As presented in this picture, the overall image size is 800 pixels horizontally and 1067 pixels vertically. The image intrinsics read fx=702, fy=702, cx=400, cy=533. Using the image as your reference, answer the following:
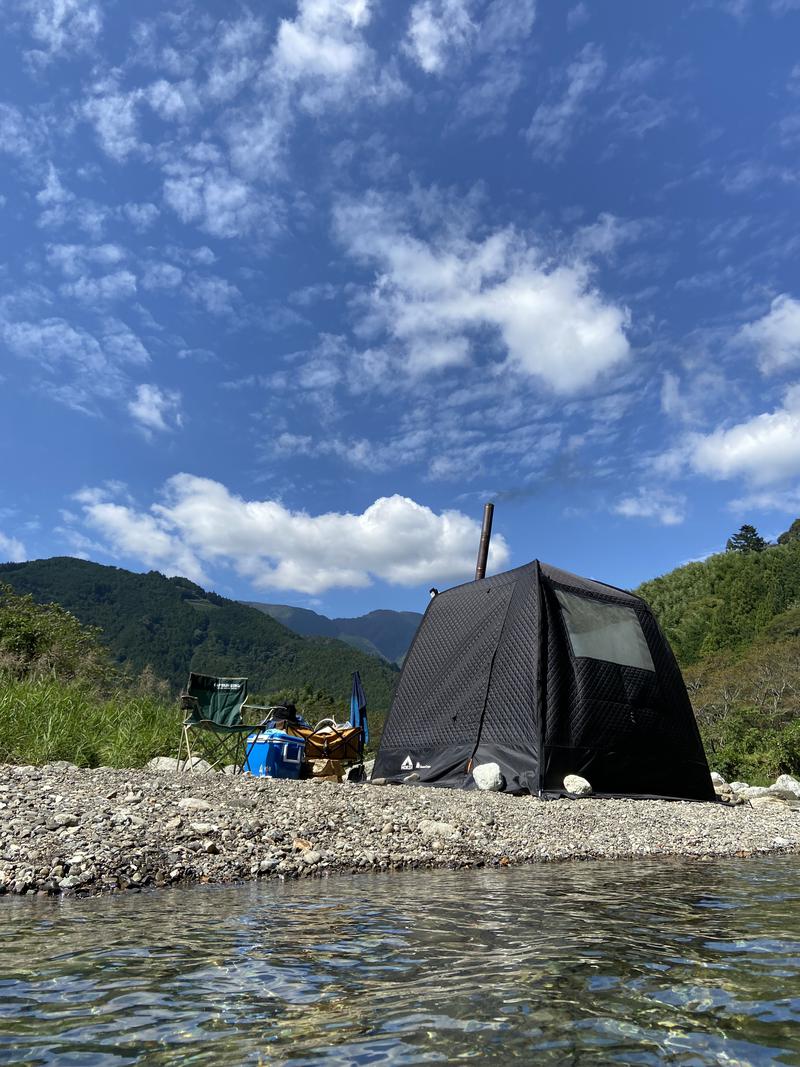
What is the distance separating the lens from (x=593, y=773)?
8094 mm

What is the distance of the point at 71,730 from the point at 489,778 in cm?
445

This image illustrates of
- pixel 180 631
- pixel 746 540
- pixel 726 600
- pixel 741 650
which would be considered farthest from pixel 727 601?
pixel 180 631

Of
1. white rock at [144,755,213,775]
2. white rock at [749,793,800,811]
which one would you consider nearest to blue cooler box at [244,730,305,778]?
white rock at [144,755,213,775]

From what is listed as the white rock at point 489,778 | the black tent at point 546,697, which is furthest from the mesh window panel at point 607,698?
the white rock at point 489,778

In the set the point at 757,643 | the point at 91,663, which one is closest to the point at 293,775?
the point at 91,663

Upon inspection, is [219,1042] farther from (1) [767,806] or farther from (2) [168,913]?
(1) [767,806]

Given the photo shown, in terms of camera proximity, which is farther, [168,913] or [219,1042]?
[168,913]

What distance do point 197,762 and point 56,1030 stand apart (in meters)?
6.68

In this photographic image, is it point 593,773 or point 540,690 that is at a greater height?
point 540,690

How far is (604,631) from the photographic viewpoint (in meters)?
9.27

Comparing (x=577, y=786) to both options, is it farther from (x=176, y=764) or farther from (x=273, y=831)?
(x=176, y=764)

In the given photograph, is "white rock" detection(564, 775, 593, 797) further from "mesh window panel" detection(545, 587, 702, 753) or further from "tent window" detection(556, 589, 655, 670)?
"tent window" detection(556, 589, 655, 670)

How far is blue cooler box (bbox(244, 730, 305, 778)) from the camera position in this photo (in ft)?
27.2

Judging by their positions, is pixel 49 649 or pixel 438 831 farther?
pixel 49 649
